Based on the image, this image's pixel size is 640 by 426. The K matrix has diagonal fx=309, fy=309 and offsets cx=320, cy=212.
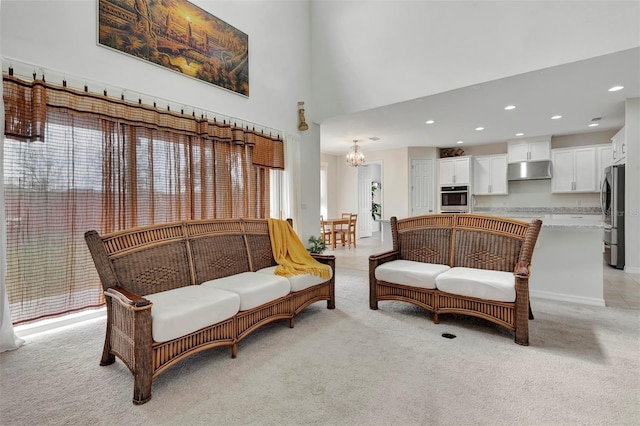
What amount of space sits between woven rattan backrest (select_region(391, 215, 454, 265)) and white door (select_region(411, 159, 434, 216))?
4936 mm

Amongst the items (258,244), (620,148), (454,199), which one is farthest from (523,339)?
(454,199)

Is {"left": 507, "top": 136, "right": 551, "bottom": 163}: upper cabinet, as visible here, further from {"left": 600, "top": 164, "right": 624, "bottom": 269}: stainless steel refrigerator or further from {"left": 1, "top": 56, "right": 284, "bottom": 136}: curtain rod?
{"left": 1, "top": 56, "right": 284, "bottom": 136}: curtain rod

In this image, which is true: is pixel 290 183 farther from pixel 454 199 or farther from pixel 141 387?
pixel 454 199

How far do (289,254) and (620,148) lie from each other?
5.68m

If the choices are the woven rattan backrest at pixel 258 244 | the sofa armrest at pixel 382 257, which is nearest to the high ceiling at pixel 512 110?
the sofa armrest at pixel 382 257

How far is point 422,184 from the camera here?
8188 millimetres

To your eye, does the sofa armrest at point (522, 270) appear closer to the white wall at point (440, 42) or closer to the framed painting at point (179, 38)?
the white wall at point (440, 42)

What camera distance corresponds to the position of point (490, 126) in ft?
19.6

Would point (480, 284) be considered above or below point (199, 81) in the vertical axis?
below

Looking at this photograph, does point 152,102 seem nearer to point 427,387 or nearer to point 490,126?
point 427,387

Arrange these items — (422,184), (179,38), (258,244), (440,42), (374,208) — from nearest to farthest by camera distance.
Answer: (258,244) → (179,38) → (440,42) → (422,184) → (374,208)

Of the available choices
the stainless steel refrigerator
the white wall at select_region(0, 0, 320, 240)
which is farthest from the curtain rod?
the stainless steel refrigerator

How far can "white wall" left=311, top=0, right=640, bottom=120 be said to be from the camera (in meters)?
3.19

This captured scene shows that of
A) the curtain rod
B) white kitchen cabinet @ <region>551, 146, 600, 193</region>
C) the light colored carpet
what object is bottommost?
the light colored carpet
